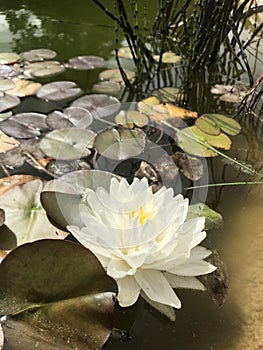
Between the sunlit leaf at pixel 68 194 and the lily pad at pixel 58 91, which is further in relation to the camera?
the lily pad at pixel 58 91

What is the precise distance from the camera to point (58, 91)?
5.01 ft

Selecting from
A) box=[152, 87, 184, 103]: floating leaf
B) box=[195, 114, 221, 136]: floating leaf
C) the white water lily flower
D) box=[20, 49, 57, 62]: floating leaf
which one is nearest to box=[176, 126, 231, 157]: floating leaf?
box=[195, 114, 221, 136]: floating leaf

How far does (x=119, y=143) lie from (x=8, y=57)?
0.72 metres

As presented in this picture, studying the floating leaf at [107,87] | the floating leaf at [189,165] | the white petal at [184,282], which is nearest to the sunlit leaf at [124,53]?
the floating leaf at [107,87]

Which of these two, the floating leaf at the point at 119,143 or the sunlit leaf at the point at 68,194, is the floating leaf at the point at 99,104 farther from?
the sunlit leaf at the point at 68,194

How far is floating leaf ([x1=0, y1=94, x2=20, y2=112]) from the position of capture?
1.43m

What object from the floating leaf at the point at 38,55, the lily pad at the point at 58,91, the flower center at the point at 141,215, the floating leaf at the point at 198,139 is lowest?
the floating leaf at the point at 198,139

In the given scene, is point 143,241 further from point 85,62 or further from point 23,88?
point 85,62

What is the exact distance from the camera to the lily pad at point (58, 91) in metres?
1.50

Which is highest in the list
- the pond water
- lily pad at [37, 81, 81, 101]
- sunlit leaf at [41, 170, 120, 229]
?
lily pad at [37, 81, 81, 101]

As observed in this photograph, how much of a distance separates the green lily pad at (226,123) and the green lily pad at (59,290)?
77 cm

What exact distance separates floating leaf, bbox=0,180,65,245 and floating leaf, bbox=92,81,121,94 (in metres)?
0.61

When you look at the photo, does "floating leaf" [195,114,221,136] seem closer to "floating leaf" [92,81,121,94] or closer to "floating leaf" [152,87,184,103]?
"floating leaf" [152,87,184,103]

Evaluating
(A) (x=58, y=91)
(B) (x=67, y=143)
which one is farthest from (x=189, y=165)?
(A) (x=58, y=91)
